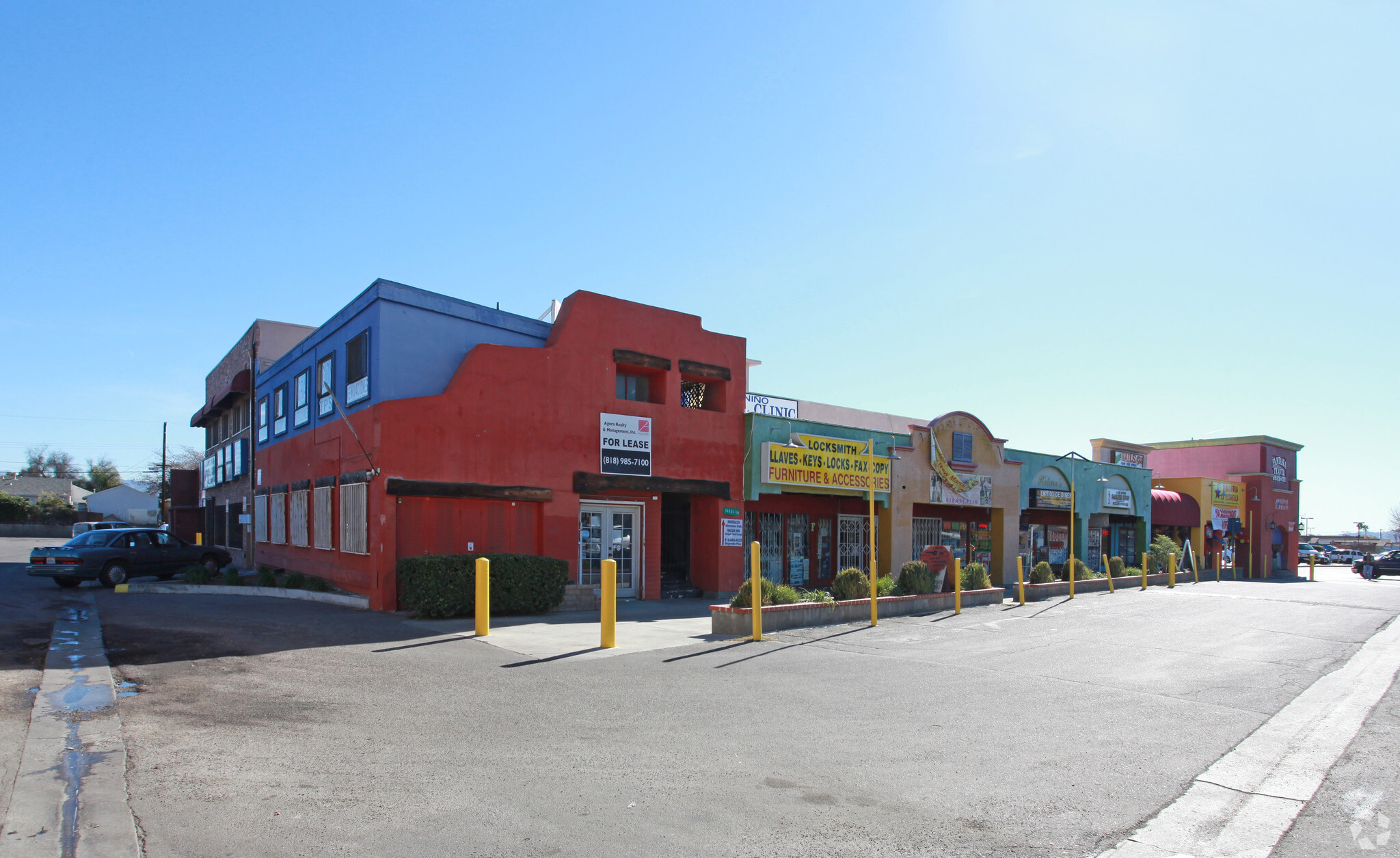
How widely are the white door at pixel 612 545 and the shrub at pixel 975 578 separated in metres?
7.82

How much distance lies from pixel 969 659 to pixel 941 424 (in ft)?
53.2

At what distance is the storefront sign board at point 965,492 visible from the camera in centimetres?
2647

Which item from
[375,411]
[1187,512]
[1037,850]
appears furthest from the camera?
[1187,512]

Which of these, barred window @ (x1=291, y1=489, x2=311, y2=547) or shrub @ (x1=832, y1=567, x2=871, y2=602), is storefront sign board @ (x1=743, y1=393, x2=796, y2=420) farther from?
barred window @ (x1=291, y1=489, x2=311, y2=547)

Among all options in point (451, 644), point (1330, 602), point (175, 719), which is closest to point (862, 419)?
point (1330, 602)

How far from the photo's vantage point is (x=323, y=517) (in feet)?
63.9

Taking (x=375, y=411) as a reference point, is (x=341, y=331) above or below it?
above

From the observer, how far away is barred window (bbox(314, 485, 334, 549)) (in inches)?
752

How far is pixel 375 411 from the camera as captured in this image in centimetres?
1593

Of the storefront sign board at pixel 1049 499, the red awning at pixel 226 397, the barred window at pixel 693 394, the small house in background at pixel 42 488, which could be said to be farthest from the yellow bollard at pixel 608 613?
the small house in background at pixel 42 488

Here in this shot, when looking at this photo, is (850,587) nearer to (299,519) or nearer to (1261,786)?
(1261,786)

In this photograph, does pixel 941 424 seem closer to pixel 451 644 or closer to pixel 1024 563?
pixel 1024 563

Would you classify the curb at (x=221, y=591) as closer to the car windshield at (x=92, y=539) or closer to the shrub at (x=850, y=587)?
the car windshield at (x=92, y=539)

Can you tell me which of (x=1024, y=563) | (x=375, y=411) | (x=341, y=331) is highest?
(x=341, y=331)
